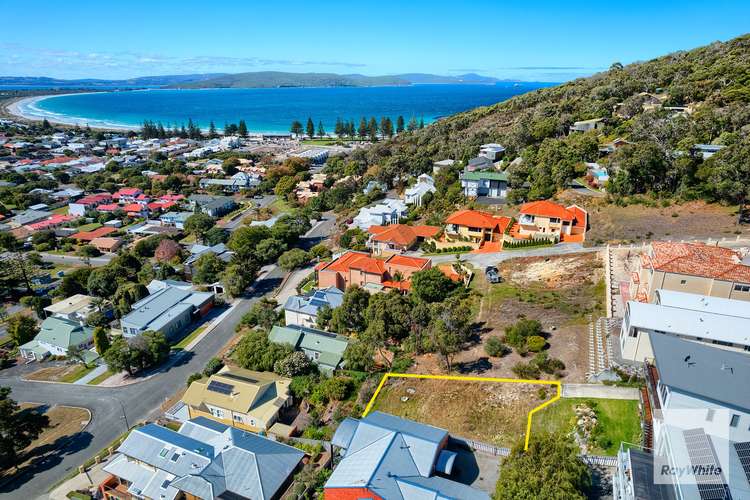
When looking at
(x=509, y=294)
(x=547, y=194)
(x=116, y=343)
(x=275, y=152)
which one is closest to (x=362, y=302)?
(x=509, y=294)

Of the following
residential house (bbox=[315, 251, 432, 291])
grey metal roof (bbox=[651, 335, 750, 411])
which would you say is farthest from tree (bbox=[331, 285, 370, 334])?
grey metal roof (bbox=[651, 335, 750, 411])

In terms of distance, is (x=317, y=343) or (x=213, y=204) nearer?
(x=317, y=343)

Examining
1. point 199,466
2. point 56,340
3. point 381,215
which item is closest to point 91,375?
point 56,340

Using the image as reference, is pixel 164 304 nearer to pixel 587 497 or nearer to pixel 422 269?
pixel 422 269

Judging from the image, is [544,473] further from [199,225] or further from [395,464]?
[199,225]

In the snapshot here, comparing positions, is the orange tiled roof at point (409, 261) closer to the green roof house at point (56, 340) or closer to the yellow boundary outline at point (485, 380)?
the yellow boundary outline at point (485, 380)

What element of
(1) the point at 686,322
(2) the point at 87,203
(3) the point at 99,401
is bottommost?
(3) the point at 99,401

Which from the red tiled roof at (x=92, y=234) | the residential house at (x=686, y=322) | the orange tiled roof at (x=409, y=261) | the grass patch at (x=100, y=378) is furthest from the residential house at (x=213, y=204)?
the residential house at (x=686, y=322)
